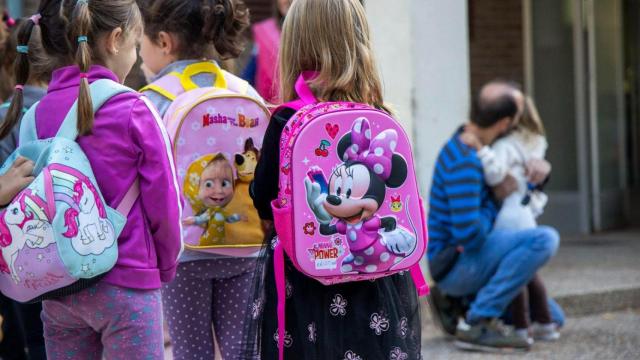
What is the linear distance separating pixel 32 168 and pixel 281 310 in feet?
3.06

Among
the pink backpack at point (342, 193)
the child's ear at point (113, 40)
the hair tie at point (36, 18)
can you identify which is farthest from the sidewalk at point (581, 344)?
the hair tie at point (36, 18)

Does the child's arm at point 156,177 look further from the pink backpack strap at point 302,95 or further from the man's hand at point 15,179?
the pink backpack strap at point 302,95

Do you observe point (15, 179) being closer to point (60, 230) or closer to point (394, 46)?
point (60, 230)

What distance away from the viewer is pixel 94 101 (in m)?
3.33

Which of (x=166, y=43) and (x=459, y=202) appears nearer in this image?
(x=166, y=43)

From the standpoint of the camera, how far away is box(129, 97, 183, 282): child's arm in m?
3.34

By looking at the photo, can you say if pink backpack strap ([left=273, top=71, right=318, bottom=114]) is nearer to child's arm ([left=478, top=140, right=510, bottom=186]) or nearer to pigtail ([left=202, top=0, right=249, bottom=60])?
pigtail ([left=202, top=0, right=249, bottom=60])

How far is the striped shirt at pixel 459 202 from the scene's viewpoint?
6055mm

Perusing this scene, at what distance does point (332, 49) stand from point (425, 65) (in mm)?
3665

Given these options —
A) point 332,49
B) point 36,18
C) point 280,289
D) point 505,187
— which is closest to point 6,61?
point 36,18

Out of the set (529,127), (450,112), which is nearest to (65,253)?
(529,127)

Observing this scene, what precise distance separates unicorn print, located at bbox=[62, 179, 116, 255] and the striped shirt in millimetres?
3132

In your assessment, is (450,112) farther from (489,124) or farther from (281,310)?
(281,310)

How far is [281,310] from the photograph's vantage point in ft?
11.7
